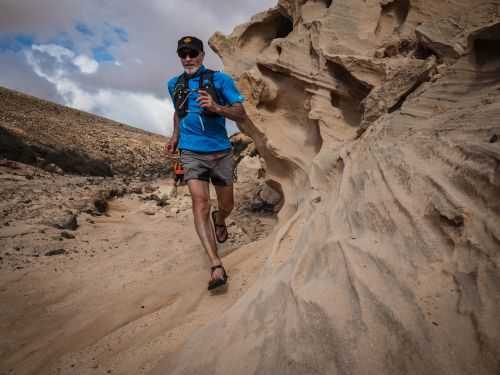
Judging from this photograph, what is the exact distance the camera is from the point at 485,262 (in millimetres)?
942

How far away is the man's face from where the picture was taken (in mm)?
2502

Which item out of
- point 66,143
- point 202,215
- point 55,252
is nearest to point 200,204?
point 202,215

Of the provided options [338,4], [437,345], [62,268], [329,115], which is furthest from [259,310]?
[338,4]

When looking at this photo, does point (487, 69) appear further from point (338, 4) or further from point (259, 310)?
point (338, 4)

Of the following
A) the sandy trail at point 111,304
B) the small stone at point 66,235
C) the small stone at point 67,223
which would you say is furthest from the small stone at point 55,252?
the small stone at point 67,223

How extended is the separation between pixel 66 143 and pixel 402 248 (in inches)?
550

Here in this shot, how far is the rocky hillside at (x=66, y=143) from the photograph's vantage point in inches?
359

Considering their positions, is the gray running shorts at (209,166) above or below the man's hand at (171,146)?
below

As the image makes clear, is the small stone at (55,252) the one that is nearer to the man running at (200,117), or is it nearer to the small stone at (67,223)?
the small stone at (67,223)

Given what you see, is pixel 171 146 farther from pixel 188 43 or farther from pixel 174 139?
pixel 188 43

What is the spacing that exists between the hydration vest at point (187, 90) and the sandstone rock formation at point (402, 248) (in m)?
1.12

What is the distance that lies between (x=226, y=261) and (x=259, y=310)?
139 cm

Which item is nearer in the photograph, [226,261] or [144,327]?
[144,327]

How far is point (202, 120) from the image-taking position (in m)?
2.49
